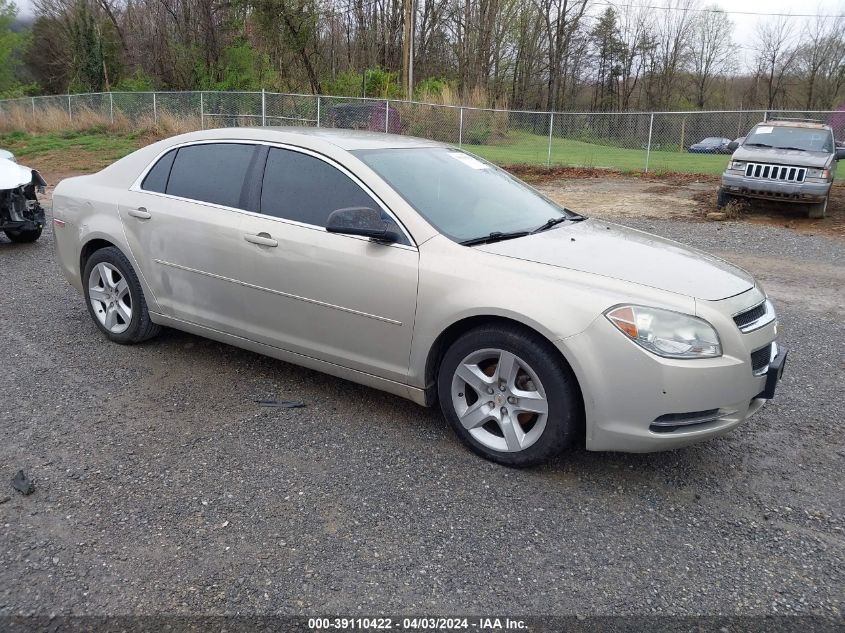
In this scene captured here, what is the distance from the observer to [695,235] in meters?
10.9

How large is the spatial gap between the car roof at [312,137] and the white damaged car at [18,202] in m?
4.54

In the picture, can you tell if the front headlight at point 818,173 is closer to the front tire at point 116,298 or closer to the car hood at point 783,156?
the car hood at point 783,156

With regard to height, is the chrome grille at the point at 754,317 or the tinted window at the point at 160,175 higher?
the tinted window at the point at 160,175

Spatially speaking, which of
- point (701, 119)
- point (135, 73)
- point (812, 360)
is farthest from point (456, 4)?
point (812, 360)

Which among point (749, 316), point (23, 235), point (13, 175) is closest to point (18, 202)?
point (13, 175)

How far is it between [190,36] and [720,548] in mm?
38688

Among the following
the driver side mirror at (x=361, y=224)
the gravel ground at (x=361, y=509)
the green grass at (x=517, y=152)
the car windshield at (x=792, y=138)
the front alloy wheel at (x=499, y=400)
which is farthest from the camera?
the green grass at (x=517, y=152)

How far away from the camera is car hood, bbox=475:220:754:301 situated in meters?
3.33

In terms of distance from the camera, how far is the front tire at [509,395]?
3.24 metres

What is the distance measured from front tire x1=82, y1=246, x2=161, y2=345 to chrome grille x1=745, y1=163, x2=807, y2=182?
10.9m

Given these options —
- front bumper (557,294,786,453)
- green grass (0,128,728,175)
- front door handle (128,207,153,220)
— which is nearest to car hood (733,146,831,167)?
green grass (0,128,728,175)

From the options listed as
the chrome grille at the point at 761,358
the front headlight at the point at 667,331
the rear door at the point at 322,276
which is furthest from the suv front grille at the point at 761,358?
the rear door at the point at 322,276

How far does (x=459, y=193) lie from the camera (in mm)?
4133

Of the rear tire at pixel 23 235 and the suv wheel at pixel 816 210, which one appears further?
the suv wheel at pixel 816 210
